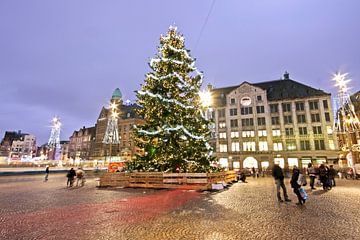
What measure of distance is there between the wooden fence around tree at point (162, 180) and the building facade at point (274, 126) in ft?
109

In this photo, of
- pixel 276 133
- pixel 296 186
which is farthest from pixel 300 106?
pixel 296 186

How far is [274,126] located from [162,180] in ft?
128

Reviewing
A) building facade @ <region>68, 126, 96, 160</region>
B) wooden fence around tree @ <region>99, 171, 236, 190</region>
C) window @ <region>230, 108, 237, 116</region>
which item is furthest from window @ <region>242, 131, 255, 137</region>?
building facade @ <region>68, 126, 96, 160</region>

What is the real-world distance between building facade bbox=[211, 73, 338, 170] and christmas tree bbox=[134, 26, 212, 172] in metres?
33.7

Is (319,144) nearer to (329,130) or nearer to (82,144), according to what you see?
(329,130)

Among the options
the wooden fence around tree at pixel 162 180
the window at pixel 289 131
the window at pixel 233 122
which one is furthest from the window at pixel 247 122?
the wooden fence around tree at pixel 162 180

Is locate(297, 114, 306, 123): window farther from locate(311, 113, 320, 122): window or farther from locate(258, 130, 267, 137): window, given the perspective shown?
locate(258, 130, 267, 137): window

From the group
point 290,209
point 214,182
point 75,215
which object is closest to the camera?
point 75,215

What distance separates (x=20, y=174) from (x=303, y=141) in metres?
52.5

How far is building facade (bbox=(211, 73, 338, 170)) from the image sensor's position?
43.8 metres

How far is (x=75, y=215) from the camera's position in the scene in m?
7.52

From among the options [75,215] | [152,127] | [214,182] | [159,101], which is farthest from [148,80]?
[75,215]

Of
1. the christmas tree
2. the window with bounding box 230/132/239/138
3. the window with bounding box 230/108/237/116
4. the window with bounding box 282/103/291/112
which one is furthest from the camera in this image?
the window with bounding box 230/108/237/116

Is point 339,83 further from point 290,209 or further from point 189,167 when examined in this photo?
point 290,209
